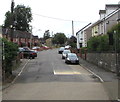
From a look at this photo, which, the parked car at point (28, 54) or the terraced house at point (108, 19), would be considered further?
the terraced house at point (108, 19)

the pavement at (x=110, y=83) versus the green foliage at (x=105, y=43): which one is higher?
the green foliage at (x=105, y=43)

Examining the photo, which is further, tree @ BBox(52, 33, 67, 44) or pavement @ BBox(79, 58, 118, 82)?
tree @ BBox(52, 33, 67, 44)

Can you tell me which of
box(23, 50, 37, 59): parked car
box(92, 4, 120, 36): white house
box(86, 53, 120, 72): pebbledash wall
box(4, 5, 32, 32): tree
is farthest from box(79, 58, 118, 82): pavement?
box(4, 5, 32, 32): tree

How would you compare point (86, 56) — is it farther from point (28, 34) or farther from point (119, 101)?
point (28, 34)

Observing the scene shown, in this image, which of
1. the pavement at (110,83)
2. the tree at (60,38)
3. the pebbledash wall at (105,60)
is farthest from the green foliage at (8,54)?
the tree at (60,38)

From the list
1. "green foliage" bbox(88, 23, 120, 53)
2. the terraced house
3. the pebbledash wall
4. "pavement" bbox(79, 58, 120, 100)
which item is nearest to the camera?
"pavement" bbox(79, 58, 120, 100)

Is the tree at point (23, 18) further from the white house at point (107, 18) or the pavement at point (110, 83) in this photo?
the pavement at point (110, 83)

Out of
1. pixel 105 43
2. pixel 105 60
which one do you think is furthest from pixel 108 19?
pixel 105 60

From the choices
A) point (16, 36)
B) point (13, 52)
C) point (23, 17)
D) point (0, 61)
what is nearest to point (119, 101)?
point (0, 61)

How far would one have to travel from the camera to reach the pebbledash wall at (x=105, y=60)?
1091 inches

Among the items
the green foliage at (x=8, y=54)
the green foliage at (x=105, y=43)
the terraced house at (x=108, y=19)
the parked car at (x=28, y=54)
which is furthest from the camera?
the terraced house at (x=108, y=19)

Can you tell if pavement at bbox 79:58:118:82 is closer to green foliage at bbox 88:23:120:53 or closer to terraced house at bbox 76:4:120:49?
green foliage at bbox 88:23:120:53

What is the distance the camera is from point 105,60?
31109 mm

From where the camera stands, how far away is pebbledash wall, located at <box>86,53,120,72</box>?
2770 centimetres
